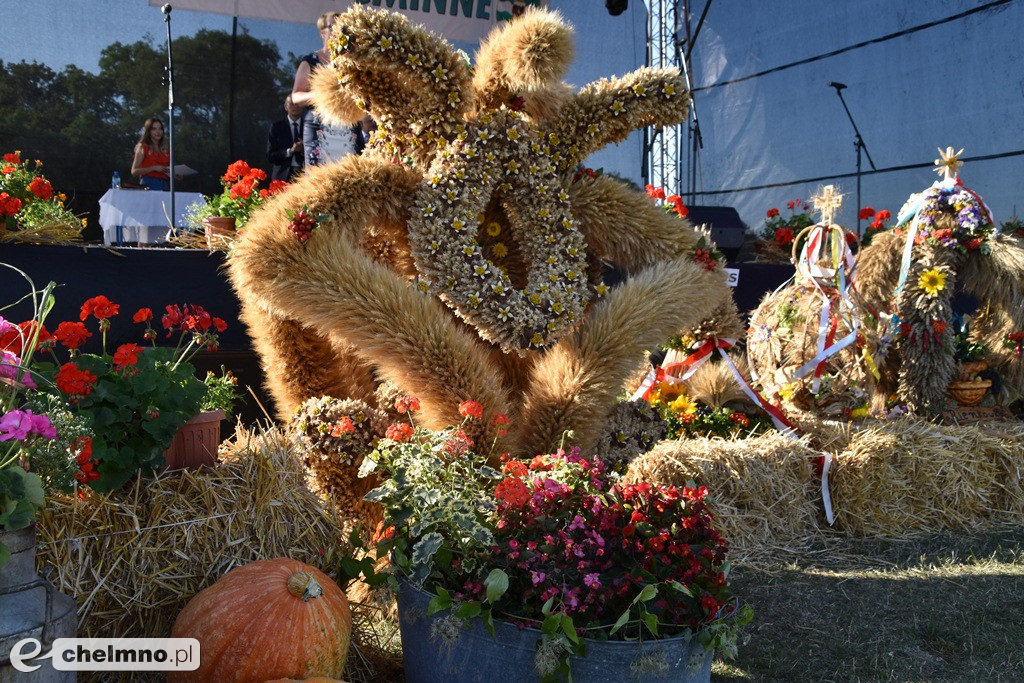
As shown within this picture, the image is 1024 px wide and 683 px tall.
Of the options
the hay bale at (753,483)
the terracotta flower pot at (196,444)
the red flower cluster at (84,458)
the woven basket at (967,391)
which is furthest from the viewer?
the woven basket at (967,391)

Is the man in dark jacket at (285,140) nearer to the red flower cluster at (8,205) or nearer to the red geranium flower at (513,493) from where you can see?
the red flower cluster at (8,205)

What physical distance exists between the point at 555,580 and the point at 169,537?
99 cm

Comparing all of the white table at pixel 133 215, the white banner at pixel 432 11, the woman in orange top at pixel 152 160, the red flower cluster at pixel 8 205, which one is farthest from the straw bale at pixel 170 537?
the white banner at pixel 432 11

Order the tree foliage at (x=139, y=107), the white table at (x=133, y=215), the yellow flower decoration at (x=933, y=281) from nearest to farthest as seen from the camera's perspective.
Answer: the yellow flower decoration at (x=933, y=281) < the white table at (x=133, y=215) < the tree foliage at (x=139, y=107)

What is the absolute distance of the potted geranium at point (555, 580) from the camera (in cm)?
198

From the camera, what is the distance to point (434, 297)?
300cm

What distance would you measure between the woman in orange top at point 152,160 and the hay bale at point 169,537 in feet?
18.3

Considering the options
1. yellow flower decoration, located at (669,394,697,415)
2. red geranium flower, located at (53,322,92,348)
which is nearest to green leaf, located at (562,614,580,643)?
red geranium flower, located at (53,322,92,348)

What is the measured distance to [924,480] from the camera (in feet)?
13.7

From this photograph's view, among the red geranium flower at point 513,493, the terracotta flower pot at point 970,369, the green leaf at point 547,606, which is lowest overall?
the green leaf at point 547,606

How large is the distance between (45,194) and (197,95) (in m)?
5.77

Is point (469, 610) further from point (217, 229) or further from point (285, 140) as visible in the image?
point (285, 140)

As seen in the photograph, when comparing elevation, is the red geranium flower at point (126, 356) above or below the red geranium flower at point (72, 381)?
above

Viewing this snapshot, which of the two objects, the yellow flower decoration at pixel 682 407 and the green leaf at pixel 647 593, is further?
the yellow flower decoration at pixel 682 407
